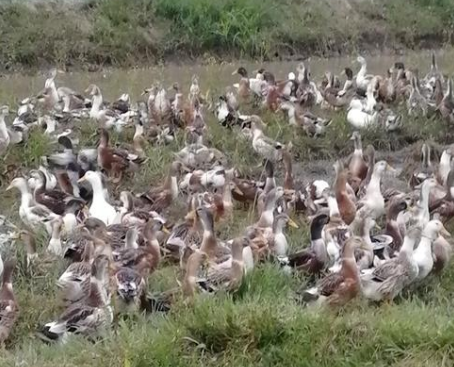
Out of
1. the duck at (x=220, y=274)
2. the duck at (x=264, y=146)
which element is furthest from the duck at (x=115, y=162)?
the duck at (x=220, y=274)

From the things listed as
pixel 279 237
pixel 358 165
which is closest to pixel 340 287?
pixel 279 237

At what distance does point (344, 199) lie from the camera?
8.20m

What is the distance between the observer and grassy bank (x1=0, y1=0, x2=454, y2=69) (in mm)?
17891

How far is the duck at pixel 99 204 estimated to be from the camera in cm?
812

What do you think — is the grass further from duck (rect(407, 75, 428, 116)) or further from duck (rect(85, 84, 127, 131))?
duck (rect(407, 75, 428, 116))

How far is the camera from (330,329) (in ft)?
17.7

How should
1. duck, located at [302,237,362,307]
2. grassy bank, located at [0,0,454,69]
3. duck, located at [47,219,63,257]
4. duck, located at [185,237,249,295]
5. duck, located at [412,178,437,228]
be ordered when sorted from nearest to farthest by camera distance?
duck, located at [302,237,362,307] → duck, located at [185,237,249,295] → duck, located at [47,219,63,257] → duck, located at [412,178,437,228] → grassy bank, located at [0,0,454,69]

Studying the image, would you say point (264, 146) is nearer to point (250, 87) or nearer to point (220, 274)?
point (250, 87)

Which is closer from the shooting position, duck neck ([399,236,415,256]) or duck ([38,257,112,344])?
duck ([38,257,112,344])

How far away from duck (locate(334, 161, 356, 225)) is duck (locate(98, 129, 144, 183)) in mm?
2234

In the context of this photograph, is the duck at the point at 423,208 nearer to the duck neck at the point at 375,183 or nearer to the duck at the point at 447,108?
the duck neck at the point at 375,183

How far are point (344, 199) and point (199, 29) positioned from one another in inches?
447

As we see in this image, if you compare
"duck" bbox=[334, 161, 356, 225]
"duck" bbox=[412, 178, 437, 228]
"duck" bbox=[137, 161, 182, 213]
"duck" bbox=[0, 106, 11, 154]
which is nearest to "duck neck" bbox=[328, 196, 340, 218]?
"duck" bbox=[334, 161, 356, 225]

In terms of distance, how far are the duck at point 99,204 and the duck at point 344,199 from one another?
5.91 ft
